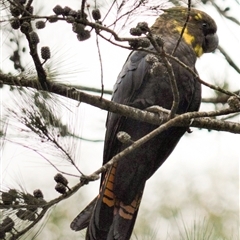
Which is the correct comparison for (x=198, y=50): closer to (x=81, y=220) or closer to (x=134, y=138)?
(x=134, y=138)

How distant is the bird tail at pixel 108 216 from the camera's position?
3273 mm

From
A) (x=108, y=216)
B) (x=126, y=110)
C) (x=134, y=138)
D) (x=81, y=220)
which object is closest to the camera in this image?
(x=126, y=110)

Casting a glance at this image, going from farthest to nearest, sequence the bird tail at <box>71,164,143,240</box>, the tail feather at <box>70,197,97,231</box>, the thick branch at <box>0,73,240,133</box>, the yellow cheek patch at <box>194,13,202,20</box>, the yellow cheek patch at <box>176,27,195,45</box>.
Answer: the yellow cheek patch at <box>194,13,202,20</box>
the yellow cheek patch at <box>176,27,195,45</box>
the bird tail at <box>71,164,143,240</box>
the tail feather at <box>70,197,97,231</box>
the thick branch at <box>0,73,240,133</box>

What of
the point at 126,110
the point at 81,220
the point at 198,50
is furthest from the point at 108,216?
the point at 198,50

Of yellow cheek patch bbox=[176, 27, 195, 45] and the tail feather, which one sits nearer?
the tail feather

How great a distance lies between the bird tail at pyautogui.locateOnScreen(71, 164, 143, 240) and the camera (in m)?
3.27

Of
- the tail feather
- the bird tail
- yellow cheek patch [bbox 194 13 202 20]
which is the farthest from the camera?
yellow cheek patch [bbox 194 13 202 20]

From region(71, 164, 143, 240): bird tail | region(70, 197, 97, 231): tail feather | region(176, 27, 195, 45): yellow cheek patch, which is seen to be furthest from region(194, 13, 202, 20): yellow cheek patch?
region(70, 197, 97, 231): tail feather

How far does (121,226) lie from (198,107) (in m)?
0.77

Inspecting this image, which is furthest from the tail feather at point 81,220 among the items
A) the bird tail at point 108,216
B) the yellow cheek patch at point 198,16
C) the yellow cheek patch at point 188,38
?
the yellow cheek patch at point 198,16

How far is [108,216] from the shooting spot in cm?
347

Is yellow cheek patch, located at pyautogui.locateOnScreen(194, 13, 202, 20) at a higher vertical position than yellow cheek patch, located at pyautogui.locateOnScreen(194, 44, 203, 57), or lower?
higher

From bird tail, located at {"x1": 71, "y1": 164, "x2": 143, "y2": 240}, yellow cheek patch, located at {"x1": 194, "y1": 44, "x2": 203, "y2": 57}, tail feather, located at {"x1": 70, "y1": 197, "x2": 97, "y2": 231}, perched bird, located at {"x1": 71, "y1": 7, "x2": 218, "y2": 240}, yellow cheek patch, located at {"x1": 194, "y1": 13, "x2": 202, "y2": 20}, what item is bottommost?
tail feather, located at {"x1": 70, "y1": 197, "x2": 97, "y2": 231}

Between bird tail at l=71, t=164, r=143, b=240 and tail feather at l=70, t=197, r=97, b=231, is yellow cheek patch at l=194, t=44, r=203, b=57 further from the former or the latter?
tail feather at l=70, t=197, r=97, b=231
